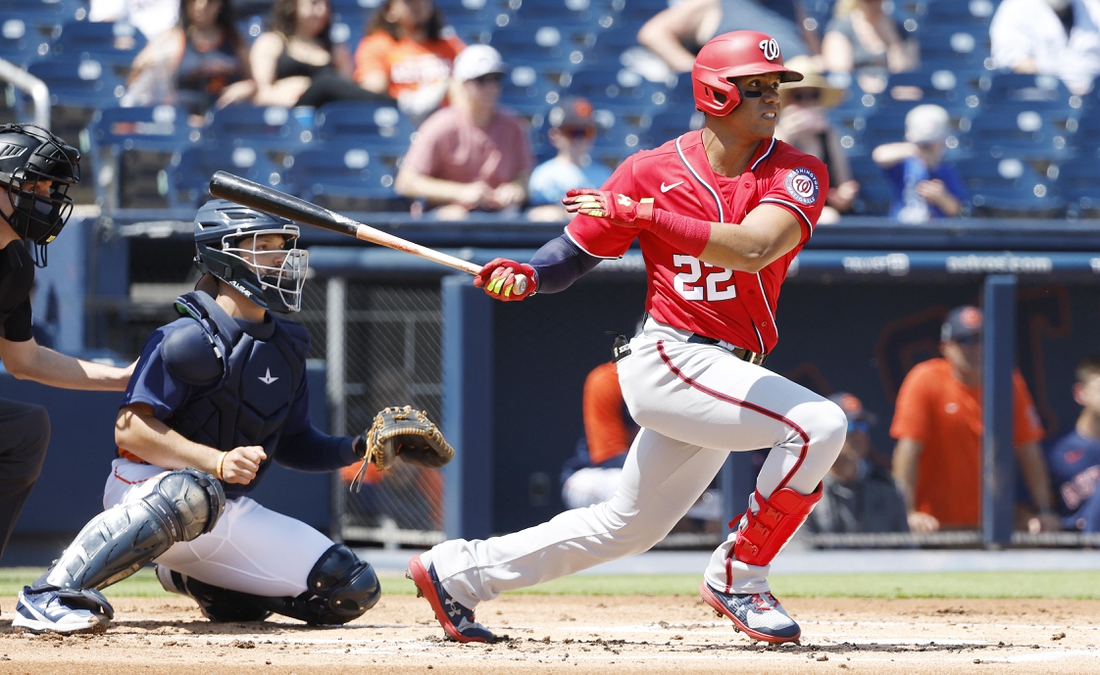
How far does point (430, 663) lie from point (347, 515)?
11.6ft

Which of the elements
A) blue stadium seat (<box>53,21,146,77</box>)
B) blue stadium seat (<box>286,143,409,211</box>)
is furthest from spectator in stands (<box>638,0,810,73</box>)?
blue stadium seat (<box>53,21,146,77</box>)

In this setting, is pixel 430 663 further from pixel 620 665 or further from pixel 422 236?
pixel 422 236

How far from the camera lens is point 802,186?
3369 mm

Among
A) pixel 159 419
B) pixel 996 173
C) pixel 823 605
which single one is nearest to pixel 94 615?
pixel 159 419

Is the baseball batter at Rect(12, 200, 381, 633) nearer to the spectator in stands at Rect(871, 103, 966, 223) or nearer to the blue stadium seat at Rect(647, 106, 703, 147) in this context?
the blue stadium seat at Rect(647, 106, 703, 147)

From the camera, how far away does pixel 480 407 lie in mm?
6402

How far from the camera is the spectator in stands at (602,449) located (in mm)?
6434

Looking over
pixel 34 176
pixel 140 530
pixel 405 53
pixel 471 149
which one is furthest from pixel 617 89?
pixel 140 530

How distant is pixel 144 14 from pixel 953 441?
562 centimetres

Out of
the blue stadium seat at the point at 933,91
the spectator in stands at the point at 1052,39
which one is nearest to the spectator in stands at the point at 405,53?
the blue stadium seat at the point at 933,91

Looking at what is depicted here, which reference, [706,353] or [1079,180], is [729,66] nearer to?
[706,353]

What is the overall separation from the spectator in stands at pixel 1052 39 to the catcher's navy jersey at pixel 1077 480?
318 centimetres

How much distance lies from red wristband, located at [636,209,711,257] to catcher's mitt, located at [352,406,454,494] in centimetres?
90

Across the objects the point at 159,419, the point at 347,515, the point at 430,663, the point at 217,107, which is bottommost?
the point at 347,515
